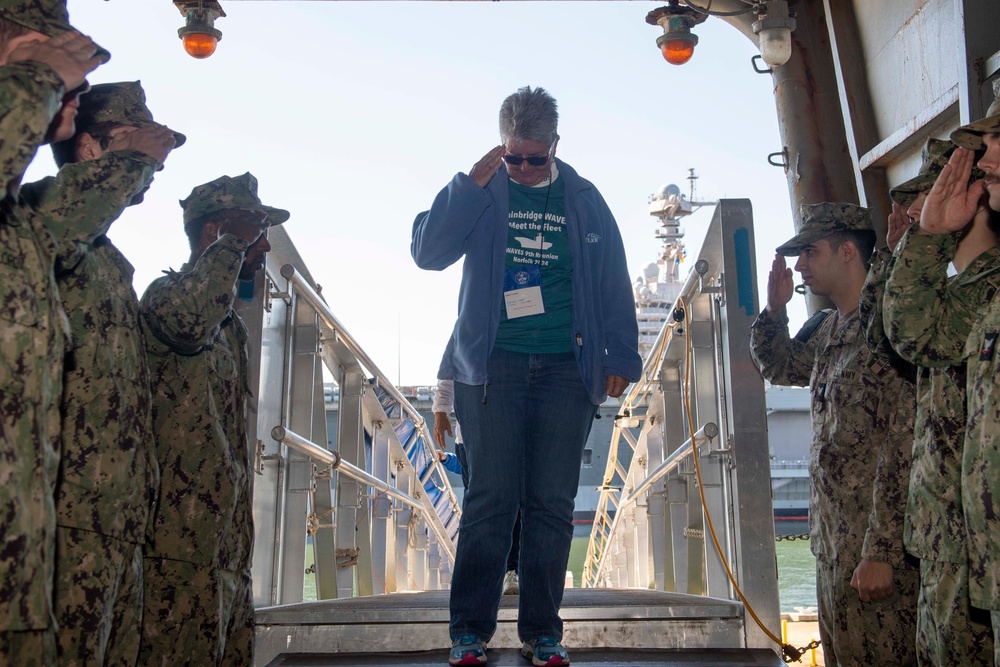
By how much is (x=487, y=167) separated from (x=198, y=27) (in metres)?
2.80

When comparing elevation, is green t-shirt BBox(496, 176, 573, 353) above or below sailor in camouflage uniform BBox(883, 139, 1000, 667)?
above

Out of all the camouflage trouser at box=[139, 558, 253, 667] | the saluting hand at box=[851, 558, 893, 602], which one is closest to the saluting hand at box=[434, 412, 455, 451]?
the camouflage trouser at box=[139, 558, 253, 667]

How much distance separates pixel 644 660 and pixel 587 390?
788 mm

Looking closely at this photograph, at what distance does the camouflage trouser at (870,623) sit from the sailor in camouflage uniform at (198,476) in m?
1.59

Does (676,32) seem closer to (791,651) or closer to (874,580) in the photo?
(791,651)

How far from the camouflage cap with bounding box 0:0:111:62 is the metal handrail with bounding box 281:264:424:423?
1.79m

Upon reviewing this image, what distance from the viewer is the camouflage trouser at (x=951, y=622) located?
1942 mm

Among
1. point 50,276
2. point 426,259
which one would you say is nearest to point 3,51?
point 50,276

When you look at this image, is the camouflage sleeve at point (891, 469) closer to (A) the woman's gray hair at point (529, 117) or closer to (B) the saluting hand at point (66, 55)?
(A) the woman's gray hair at point (529, 117)

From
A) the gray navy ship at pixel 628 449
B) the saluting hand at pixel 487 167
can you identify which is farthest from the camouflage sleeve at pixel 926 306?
the gray navy ship at pixel 628 449

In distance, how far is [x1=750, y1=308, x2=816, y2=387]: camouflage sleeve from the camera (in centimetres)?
312

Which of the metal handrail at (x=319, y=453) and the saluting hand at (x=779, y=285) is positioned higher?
the saluting hand at (x=779, y=285)

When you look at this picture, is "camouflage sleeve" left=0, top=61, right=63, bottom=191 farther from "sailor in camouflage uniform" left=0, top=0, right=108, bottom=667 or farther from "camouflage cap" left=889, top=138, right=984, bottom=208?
"camouflage cap" left=889, top=138, right=984, bottom=208

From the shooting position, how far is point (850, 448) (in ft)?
8.89
